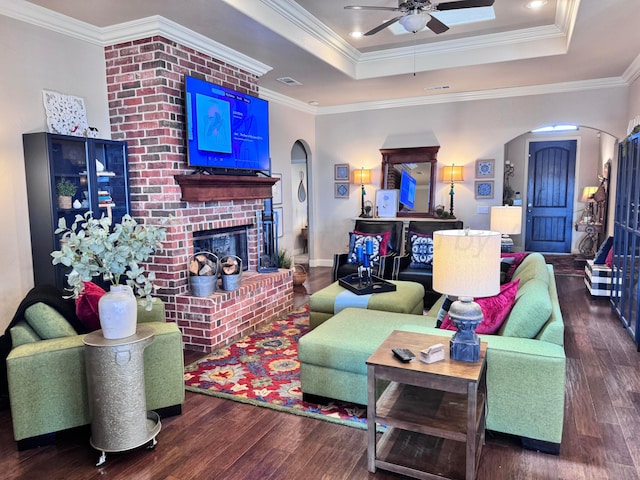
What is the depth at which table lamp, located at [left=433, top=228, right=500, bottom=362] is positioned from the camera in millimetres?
1984

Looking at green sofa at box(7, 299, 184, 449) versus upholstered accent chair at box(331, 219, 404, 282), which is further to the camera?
upholstered accent chair at box(331, 219, 404, 282)

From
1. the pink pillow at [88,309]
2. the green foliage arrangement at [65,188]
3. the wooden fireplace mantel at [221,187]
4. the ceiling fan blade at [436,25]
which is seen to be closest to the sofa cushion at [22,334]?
the pink pillow at [88,309]

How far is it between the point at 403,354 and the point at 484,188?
17.2ft

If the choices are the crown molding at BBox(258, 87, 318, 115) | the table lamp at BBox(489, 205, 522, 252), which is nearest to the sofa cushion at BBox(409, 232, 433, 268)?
the table lamp at BBox(489, 205, 522, 252)

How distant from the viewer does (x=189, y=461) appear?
2.33 metres

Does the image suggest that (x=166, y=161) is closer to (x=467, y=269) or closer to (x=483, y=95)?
(x=467, y=269)

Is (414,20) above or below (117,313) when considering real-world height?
above

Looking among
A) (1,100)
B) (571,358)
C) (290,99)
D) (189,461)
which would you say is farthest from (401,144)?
(189,461)

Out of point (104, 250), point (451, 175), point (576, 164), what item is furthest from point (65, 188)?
point (576, 164)

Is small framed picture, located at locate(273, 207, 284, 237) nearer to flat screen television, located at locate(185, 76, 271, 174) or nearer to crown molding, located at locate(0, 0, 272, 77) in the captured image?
flat screen television, located at locate(185, 76, 271, 174)

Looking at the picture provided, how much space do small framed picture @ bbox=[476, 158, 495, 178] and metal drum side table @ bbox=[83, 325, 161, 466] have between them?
5784mm

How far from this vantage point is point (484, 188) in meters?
6.73

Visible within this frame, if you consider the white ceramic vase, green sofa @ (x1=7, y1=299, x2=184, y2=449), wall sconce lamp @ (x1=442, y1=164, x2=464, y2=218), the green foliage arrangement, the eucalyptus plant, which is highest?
wall sconce lamp @ (x1=442, y1=164, x2=464, y2=218)

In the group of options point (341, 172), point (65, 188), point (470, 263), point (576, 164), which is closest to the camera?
point (470, 263)
